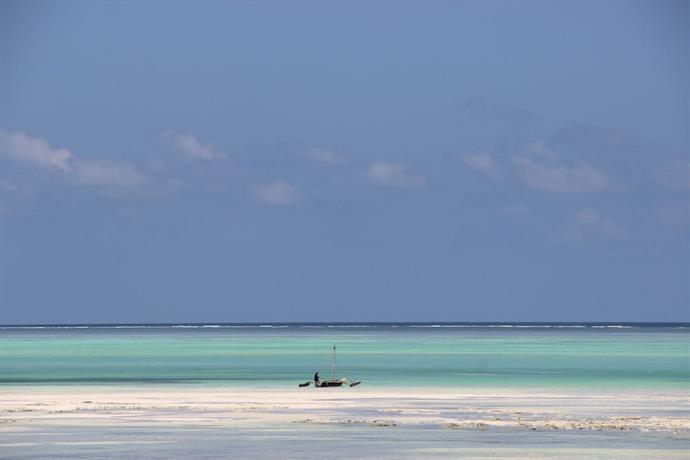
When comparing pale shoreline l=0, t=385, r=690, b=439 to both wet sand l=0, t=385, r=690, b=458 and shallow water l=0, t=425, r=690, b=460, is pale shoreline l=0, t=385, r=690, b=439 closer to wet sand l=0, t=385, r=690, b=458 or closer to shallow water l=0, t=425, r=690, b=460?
wet sand l=0, t=385, r=690, b=458

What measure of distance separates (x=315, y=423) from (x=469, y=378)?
2425 cm

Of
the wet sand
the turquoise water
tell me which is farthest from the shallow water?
the turquoise water

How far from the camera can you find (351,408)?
42.2 m

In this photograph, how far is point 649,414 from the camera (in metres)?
39.0

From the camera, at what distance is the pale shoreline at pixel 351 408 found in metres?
36.5

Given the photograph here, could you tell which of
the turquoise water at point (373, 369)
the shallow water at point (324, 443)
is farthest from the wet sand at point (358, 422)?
the turquoise water at point (373, 369)

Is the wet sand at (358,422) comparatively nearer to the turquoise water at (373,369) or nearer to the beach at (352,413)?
the beach at (352,413)

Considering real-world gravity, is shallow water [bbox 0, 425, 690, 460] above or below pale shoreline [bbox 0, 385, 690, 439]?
below

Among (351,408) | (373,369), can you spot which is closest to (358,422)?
(351,408)

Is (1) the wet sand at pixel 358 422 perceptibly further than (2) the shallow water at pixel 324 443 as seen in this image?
Yes

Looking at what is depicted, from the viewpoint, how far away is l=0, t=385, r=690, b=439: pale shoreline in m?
36.5

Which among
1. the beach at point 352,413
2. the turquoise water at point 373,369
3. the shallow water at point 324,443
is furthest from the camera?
the turquoise water at point 373,369

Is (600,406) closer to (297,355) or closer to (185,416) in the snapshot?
(185,416)

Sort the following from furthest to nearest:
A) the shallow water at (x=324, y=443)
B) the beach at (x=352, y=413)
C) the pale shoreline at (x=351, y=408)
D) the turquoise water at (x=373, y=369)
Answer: the turquoise water at (x=373, y=369), the pale shoreline at (x=351, y=408), the beach at (x=352, y=413), the shallow water at (x=324, y=443)
